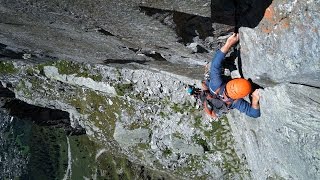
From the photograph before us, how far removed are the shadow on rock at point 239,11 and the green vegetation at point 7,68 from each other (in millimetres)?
10780

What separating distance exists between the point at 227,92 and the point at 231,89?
25 centimetres

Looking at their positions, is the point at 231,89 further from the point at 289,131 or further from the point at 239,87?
the point at 289,131

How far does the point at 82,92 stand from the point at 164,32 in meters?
8.25

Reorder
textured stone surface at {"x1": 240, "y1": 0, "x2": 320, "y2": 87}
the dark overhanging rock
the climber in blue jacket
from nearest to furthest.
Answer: textured stone surface at {"x1": 240, "y1": 0, "x2": 320, "y2": 87} → the climber in blue jacket → the dark overhanging rock

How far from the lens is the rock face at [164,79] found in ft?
17.3

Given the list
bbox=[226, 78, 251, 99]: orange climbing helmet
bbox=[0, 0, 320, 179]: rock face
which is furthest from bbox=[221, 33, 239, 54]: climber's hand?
bbox=[226, 78, 251, 99]: orange climbing helmet

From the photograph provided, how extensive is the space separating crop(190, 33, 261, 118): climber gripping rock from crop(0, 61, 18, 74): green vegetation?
28.6ft

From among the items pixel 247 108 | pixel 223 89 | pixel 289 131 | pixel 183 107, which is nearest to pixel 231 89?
pixel 223 89

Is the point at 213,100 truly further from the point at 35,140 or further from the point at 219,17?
the point at 35,140

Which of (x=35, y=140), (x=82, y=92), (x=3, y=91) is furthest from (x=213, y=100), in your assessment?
(x=35, y=140)

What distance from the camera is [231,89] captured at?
6996 millimetres

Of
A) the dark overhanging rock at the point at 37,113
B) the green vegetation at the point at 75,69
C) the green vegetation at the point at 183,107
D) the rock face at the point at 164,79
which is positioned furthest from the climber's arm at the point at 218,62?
the dark overhanging rock at the point at 37,113

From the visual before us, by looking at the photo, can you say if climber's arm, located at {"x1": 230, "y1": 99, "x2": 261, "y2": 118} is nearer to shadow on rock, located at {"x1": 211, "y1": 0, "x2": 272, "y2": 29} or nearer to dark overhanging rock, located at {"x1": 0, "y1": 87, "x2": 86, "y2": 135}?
shadow on rock, located at {"x1": 211, "y1": 0, "x2": 272, "y2": 29}

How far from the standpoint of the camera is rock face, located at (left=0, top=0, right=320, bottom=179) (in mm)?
5270
